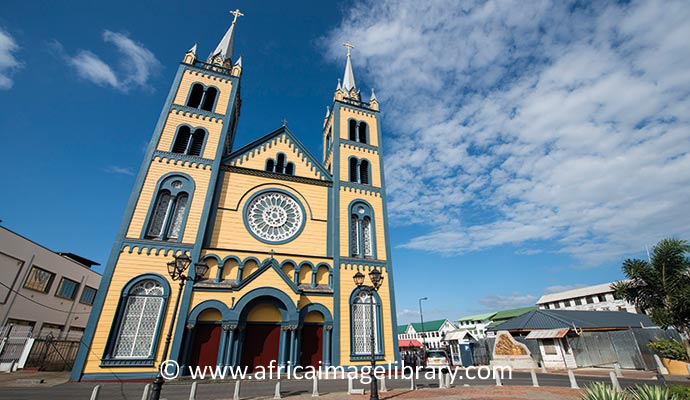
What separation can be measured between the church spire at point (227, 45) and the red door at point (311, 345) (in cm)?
2211

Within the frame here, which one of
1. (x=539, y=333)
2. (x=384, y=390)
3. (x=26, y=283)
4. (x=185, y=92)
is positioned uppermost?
(x=185, y=92)

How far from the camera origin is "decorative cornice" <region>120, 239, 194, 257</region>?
53.9ft

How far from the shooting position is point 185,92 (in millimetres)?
21766

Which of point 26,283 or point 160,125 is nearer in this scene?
point 160,125

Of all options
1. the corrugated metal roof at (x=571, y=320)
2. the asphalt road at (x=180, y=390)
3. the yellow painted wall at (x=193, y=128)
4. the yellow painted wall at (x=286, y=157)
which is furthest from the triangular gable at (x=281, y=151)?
the corrugated metal roof at (x=571, y=320)

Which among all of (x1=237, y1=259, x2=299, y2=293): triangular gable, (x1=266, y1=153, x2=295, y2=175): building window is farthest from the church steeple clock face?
(x1=237, y1=259, x2=299, y2=293): triangular gable

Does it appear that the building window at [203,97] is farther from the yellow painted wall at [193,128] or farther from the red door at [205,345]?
the red door at [205,345]

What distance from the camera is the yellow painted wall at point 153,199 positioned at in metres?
17.2

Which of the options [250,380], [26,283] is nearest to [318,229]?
[250,380]

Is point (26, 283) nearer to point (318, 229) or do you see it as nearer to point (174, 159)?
point (174, 159)

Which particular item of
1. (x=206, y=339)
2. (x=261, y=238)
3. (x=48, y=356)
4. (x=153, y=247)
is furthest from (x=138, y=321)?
(x=48, y=356)

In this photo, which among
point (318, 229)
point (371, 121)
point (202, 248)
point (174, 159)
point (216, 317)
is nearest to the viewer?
point (216, 317)

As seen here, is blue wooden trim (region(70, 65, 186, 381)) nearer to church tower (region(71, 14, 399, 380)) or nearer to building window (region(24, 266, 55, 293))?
church tower (region(71, 14, 399, 380))

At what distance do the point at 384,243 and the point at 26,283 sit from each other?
2691cm
